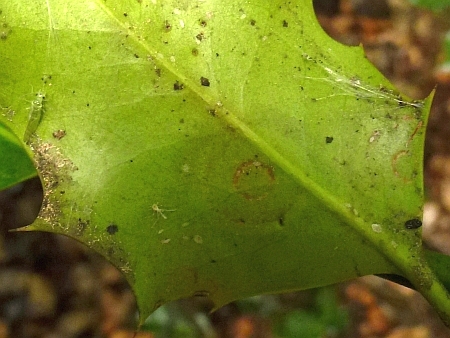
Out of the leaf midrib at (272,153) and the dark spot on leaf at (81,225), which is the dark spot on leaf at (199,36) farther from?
the dark spot on leaf at (81,225)

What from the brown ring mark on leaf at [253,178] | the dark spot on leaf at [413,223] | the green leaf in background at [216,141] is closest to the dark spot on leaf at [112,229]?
the green leaf in background at [216,141]

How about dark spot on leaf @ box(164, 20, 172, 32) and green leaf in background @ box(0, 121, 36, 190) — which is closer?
dark spot on leaf @ box(164, 20, 172, 32)

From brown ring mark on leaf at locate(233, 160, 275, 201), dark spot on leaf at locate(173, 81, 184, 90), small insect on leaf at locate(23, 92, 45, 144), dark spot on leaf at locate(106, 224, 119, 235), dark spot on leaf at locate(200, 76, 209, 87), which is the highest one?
dark spot on leaf at locate(200, 76, 209, 87)

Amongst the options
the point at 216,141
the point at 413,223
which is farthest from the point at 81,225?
the point at 413,223

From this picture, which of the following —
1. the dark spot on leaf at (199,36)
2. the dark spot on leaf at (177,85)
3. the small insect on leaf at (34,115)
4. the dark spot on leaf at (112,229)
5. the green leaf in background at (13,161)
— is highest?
the dark spot on leaf at (199,36)

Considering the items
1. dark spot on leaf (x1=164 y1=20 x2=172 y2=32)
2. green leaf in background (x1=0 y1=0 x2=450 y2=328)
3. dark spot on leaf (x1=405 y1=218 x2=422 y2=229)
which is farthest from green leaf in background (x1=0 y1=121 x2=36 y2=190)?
dark spot on leaf (x1=405 y1=218 x2=422 y2=229)

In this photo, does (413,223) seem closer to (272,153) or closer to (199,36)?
(272,153)

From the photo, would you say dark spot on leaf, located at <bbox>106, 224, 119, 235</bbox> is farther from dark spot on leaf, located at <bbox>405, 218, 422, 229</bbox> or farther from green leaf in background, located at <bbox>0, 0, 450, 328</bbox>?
dark spot on leaf, located at <bbox>405, 218, 422, 229</bbox>
